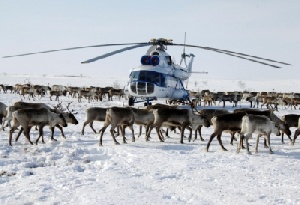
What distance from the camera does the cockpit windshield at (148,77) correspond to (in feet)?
82.0

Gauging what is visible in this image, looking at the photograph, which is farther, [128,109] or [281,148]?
[128,109]

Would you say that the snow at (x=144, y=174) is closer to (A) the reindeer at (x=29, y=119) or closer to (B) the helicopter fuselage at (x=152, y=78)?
(A) the reindeer at (x=29, y=119)

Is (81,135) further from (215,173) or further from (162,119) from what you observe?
(215,173)

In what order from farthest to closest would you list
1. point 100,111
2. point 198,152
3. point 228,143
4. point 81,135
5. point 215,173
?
point 100,111 < point 81,135 < point 228,143 < point 198,152 < point 215,173

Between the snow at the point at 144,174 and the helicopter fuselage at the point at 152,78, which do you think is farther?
the helicopter fuselage at the point at 152,78

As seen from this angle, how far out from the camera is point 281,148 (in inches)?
471

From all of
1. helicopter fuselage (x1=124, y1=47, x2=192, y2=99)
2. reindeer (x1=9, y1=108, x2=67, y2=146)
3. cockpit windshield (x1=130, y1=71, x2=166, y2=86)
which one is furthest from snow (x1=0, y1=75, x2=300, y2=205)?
cockpit windshield (x1=130, y1=71, x2=166, y2=86)

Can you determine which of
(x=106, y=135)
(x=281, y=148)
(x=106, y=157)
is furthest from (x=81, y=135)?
(x=281, y=148)

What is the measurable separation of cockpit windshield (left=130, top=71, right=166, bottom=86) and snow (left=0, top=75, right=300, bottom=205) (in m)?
13.3

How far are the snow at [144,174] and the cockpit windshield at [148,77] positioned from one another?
13.3 metres

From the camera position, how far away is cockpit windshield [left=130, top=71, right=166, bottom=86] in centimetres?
2498

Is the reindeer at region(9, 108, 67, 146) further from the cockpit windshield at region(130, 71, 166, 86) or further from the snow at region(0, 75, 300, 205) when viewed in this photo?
the cockpit windshield at region(130, 71, 166, 86)

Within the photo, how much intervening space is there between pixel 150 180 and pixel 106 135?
739cm

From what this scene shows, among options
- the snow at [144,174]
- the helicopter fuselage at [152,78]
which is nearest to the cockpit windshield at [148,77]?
the helicopter fuselage at [152,78]
